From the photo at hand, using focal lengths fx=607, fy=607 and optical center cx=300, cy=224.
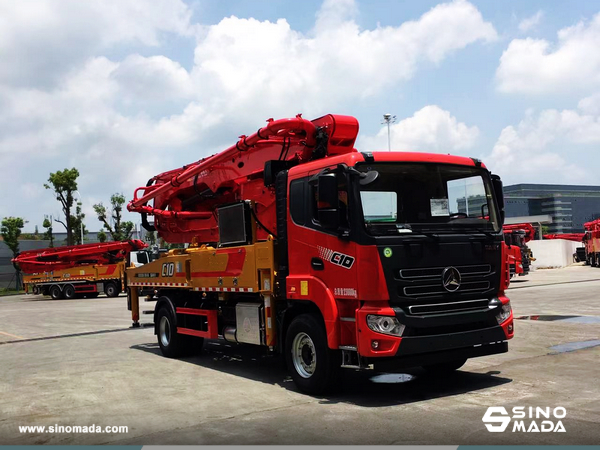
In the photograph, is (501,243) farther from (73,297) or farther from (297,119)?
(73,297)

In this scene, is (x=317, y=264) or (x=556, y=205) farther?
(x=556, y=205)

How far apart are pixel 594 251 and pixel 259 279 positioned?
42.7 m

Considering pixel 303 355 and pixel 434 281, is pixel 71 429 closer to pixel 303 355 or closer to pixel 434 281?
pixel 303 355

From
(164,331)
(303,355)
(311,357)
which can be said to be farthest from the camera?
(164,331)

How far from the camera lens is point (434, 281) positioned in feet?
23.4

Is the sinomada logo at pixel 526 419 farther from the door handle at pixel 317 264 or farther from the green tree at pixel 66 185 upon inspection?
the green tree at pixel 66 185

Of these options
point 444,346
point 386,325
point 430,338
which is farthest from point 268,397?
point 444,346

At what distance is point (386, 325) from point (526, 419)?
170 cm

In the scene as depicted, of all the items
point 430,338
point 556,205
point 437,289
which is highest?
point 556,205

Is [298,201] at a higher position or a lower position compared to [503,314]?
higher

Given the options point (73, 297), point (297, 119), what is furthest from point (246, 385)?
point (73, 297)

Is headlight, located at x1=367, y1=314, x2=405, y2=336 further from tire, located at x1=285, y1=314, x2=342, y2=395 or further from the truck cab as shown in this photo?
tire, located at x1=285, y1=314, x2=342, y2=395

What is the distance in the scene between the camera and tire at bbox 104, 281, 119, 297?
35562mm

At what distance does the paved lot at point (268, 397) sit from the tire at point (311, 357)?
20 centimetres
